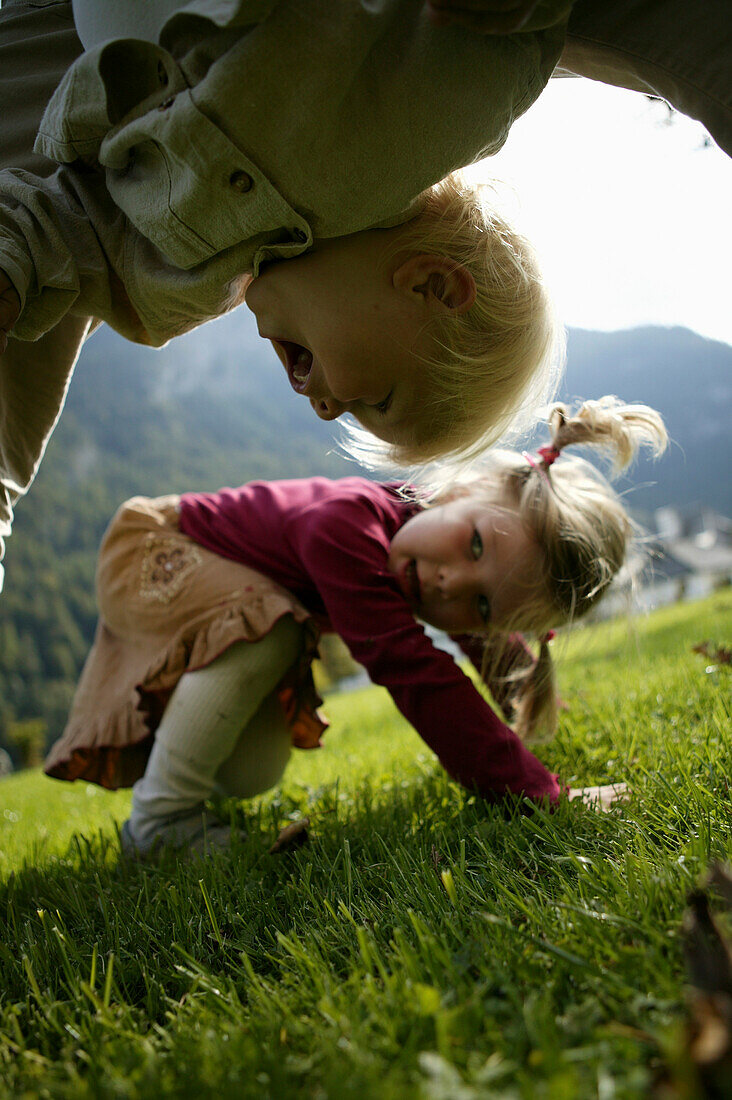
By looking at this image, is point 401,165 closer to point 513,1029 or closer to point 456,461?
point 456,461

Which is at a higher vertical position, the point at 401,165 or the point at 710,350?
the point at 401,165

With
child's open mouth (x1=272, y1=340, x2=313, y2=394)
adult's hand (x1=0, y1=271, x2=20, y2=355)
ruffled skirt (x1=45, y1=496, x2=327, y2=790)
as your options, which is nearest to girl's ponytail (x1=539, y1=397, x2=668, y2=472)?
child's open mouth (x1=272, y1=340, x2=313, y2=394)

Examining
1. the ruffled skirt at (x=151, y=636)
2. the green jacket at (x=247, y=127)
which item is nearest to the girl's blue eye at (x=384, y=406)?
the green jacket at (x=247, y=127)

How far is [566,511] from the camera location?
231 centimetres

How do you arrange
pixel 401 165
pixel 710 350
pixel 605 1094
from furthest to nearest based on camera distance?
pixel 710 350 → pixel 401 165 → pixel 605 1094

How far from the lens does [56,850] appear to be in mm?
2320

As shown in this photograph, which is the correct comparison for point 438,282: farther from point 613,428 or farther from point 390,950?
point 390,950

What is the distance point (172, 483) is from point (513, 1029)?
455 ft

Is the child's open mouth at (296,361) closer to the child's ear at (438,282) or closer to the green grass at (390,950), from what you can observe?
the child's ear at (438,282)

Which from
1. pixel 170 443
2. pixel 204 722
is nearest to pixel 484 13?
pixel 204 722

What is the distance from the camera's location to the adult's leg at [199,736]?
6.95 feet

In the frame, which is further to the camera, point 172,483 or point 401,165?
point 172,483

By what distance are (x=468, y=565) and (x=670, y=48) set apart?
1386mm

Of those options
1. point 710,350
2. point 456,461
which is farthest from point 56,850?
point 710,350
